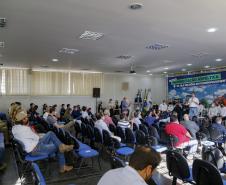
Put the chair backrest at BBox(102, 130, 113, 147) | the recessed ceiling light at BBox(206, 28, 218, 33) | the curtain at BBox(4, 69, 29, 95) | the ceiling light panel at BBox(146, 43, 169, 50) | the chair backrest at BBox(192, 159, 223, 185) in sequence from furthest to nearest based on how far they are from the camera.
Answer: the curtain at BBox(4, 69, 29, 95), the ceiling light panel at BBox(146, 43, 169, 50), the recessed ceiling light at BBox(206, 28, 218, 33), the chair backrest at BBox(102, 130, 113, 147), the chair backrest at BBox(192, 159, 223, 185)

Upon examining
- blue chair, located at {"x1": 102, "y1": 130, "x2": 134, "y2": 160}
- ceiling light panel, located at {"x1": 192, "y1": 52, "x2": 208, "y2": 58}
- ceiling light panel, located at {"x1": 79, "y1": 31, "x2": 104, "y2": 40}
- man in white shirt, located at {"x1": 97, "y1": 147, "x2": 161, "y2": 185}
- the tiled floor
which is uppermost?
ceiling light panel, located at {"x1": 79, "y1": 31, "x2": 104, "y2": 40}

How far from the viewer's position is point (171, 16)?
465 centimetres

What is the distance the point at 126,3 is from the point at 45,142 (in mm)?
3115

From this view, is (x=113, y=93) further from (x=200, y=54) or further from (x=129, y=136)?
(x=129, y=136)

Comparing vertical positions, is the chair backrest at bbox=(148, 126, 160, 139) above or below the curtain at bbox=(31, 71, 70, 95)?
below

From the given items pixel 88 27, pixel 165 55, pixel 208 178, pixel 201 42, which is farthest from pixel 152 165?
pixel 165 55

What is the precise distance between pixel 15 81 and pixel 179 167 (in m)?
11.5

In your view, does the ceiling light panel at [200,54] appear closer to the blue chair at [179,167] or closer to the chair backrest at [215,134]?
the chair backrest at [215,134]

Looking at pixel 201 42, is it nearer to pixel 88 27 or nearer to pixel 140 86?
pixel 88 27

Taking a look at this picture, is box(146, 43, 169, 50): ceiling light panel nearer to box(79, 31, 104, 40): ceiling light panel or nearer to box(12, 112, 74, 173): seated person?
box(79, 31, 104, 40): ceiling light panel

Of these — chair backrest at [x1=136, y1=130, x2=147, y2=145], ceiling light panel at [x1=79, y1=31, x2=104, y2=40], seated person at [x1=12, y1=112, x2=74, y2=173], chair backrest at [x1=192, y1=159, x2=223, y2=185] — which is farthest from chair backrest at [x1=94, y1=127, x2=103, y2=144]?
chair backrest at [x1=192, y1=159, x2=223, y2=185]

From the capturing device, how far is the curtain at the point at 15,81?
40.7ft

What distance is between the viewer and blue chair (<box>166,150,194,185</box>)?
3.26 meters

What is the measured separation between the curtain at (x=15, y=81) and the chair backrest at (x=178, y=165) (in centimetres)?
1114
